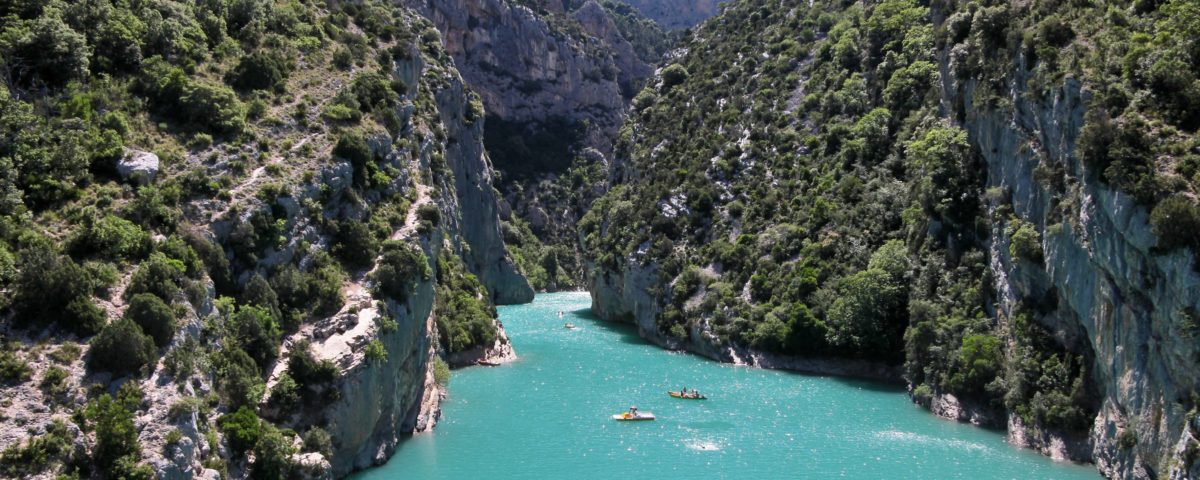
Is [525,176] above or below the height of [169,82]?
above

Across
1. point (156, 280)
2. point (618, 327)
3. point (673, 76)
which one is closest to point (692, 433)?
point (156, 280)

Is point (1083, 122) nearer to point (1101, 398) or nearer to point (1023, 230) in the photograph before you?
point (1023, 230)

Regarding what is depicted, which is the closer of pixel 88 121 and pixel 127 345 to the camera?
pixel 127 345

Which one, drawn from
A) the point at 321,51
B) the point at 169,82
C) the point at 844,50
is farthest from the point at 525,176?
the point at 169,82

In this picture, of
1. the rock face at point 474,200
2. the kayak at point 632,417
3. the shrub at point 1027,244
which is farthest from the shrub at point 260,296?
the rock face at point 474,200

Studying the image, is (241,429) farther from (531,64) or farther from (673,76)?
(531,64)
